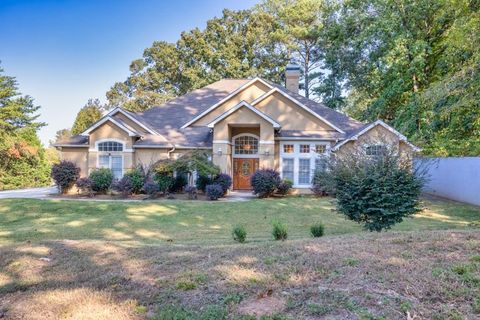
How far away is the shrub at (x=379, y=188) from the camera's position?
823 cm

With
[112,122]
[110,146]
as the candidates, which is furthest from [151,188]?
[112,122]

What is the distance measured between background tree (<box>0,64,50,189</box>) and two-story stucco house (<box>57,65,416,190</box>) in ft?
27.4

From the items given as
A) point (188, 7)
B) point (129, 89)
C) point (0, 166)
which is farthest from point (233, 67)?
point (0, 166)

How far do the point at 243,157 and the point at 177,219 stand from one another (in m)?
9.35

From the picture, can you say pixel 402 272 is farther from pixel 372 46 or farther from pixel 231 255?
pixel 372 46

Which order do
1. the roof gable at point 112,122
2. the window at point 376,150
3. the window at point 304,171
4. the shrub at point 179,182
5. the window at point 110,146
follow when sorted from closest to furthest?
the window at point 376,150 < the shrub at point 179,182 < the roof gable at point 112,122 < the window at point 110,146 < the window at point 304,171

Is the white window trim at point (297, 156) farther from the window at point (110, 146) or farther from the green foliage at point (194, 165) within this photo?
the window at point (110, 146)

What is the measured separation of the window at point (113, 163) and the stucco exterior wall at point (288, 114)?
29.0 ft

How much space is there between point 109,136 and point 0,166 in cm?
1242

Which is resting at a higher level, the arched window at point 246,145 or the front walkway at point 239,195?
the arched window at point 246,145

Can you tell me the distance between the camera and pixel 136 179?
18.4m

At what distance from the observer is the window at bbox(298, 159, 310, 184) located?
2078 centimetres

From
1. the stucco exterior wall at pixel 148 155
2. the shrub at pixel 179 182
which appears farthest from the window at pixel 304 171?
the stucco exterior wall at pixel 148 155

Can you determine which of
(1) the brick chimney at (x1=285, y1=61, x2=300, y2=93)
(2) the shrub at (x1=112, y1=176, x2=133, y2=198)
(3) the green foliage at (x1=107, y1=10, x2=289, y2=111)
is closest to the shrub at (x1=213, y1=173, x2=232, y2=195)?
(2) the shrub at (x1=112, y1=176, x2=133, y2=198)
